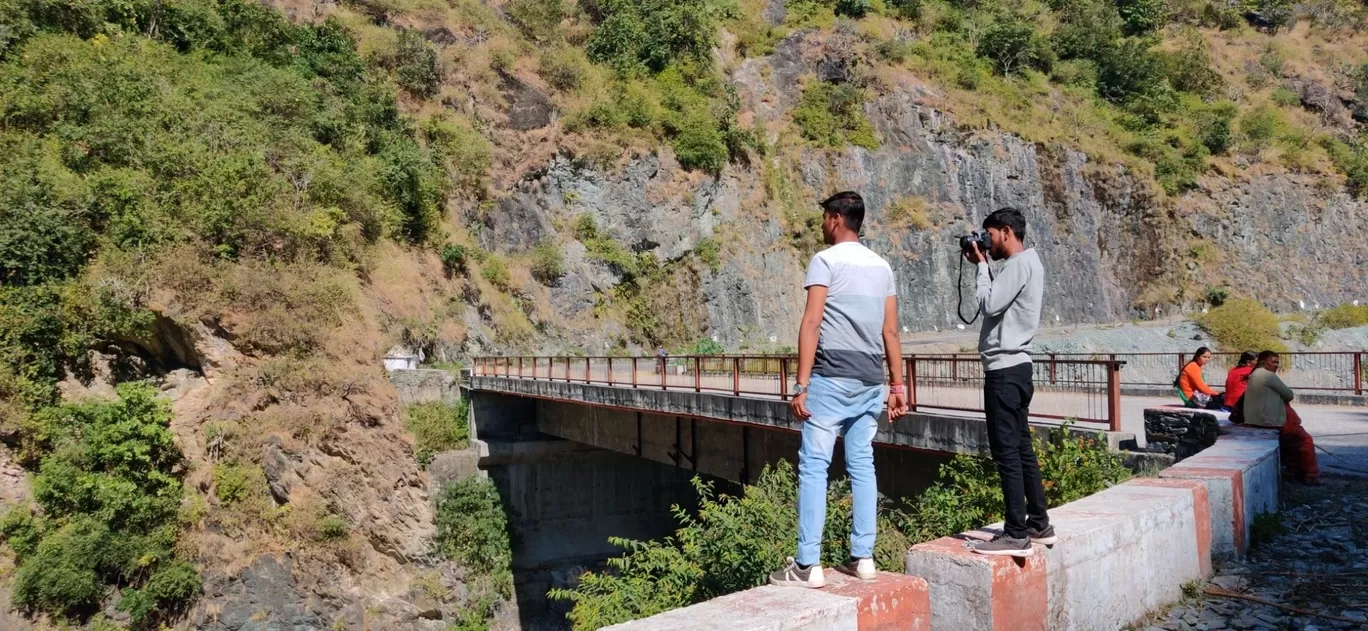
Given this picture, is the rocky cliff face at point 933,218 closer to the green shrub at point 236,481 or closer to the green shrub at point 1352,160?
the green shrub at point 1352,160

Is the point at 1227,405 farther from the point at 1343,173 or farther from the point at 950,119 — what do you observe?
the point at 1343,173

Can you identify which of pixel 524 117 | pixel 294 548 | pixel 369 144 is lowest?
pixel 294 548

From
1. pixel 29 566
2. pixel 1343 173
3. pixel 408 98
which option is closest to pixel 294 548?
pixel 29 566

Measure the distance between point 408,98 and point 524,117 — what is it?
4718 millimetres

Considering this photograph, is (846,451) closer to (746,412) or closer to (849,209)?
(849,209)

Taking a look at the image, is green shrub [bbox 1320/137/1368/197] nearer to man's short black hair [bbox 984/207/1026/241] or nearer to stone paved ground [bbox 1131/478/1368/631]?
stone paved ground [bbox 1131/478/1368/631]

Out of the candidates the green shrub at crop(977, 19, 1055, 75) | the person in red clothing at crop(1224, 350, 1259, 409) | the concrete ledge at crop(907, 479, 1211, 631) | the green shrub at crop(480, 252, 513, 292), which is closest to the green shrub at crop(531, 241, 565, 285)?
the green shrub at crop(480, 252, 513, 292)

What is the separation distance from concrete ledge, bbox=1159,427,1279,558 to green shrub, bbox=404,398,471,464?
18.6 m

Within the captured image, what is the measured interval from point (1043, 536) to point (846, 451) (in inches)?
43.4

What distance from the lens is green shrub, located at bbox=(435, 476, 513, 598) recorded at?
64.9 ft

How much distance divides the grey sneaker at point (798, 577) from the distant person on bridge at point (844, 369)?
2 centimetres

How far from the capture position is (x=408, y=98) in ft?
103

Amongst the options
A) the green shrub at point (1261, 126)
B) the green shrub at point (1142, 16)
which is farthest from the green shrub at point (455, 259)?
the green shrub at point (1142, 16)

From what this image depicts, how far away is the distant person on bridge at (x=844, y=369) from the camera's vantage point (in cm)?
372
